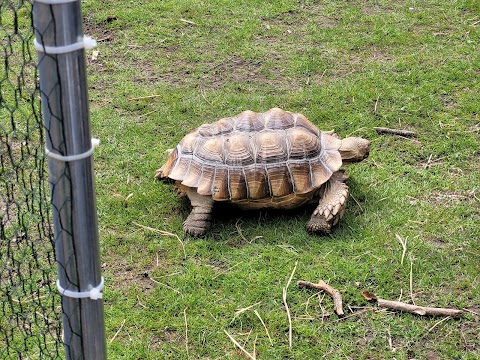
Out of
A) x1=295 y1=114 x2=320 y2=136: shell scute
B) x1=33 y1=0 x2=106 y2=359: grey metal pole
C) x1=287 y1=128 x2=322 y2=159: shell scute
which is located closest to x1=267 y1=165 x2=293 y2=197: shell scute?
x1=287 y1=128 x2=322 y2=159: shell scute

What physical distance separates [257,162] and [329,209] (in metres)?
0.53

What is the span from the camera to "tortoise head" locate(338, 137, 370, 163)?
4707 mm

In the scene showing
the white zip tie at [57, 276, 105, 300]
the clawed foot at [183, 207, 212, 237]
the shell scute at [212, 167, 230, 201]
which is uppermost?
the white zip tie at [57, 276, 105, 300]

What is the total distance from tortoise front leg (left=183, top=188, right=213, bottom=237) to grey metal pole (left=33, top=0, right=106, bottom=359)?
6.66 ft

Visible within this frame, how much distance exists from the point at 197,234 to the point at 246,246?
0.32 m

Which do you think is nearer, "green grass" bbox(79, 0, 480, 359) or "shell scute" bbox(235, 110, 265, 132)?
"green grass" bbox(79, 0, 480, 359)

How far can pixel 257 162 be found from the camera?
4.40 meters

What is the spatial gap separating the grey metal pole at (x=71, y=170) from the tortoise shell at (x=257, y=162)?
2122 millimetres

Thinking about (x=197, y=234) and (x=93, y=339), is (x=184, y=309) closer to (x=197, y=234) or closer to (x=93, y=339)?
(x=197, y=234)

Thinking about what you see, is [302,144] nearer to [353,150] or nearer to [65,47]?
[353,150]

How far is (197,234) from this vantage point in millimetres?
4406

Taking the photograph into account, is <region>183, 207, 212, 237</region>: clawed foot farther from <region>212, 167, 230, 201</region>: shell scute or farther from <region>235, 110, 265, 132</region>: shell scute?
<region>235, 110, 265, 132</region>: shell scute

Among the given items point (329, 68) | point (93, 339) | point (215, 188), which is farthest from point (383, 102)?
point (93, 339)

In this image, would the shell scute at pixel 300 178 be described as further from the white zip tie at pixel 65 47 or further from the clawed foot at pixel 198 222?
the white zip tie at pixel 65 47
